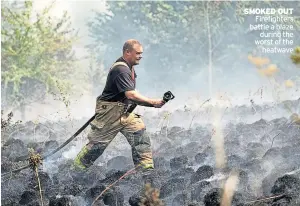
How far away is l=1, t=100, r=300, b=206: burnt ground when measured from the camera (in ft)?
20.1

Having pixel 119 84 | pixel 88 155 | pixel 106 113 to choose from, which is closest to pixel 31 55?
pixel 88 155

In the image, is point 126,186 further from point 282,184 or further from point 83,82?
point 83,82

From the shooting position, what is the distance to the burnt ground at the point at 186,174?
6137mm

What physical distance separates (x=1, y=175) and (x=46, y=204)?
1.54 m

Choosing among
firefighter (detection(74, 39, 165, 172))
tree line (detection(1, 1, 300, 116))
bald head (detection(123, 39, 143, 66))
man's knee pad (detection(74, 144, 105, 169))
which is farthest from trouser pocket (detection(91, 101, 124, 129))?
tree line (detection(1, 1, 300, 116))

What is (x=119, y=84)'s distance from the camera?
6.82 m

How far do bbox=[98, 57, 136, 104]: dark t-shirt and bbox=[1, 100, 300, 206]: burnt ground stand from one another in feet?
2.60

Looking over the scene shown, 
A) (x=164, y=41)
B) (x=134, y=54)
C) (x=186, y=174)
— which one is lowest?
(x=186, y=174)

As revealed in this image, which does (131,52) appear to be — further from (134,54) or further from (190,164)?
(190,164)

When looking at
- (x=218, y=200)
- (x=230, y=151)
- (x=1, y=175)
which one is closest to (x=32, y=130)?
(x=1, y=175)

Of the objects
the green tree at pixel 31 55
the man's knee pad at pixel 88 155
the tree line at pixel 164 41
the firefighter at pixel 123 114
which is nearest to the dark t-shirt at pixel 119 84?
the firefighter at pixel 123 114

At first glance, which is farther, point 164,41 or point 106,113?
point 164,41

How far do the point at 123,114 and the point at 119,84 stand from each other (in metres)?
0.35

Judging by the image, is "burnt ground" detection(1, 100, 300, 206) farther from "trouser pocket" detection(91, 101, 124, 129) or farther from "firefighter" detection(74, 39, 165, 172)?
"trouser pocket" detection(91, 101, 124, 129)
